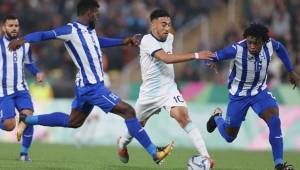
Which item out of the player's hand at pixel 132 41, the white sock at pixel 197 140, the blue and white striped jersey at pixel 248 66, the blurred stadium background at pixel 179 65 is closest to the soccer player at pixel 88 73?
the player's hand at pixel 132 41

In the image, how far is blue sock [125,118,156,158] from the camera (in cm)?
1181

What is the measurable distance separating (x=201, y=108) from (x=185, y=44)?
4.19m

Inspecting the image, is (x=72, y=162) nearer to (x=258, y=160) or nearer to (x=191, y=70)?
(x=258, y=160)

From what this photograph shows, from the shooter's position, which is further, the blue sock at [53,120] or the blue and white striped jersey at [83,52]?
the blue sock at [53,120]

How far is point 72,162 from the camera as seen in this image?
13680 millimetres

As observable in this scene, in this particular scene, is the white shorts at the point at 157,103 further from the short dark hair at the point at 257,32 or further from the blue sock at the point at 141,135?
the short dark hair at the point at 257,32

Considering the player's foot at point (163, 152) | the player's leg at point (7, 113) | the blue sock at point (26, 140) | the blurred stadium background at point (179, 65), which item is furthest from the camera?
the blurred stadium background at point (179, 65)

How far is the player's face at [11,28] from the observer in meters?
14.1

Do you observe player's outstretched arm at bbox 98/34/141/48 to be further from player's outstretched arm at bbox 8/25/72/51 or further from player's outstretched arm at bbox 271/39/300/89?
player's outstretched arm at bbox 271/39/300/89

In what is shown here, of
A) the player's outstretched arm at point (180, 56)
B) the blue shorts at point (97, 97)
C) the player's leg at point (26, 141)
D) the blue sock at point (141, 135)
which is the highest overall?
the player's outstretched arm at point (180, 56)

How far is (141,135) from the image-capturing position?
39.0 ft

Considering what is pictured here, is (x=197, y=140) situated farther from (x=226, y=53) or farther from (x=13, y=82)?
(x=13, y=82)

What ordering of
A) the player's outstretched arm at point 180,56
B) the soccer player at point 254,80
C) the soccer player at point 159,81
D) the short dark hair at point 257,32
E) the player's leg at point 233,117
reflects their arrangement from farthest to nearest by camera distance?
the player's leg at point 233,117 → the soccer player at point 159,81 → the soccer player at point 254,80 → the short dark hair at point 257,32 → the player's outstretched arm at point 180,56

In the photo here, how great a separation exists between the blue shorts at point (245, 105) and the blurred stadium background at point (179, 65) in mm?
7645
